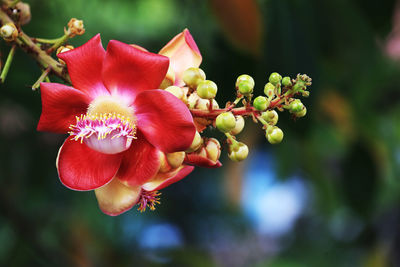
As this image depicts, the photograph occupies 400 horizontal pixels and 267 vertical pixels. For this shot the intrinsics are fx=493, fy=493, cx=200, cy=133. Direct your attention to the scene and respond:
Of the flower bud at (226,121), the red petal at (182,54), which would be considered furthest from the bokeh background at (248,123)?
the flower bud at (226,121)

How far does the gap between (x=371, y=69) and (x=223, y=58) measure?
59 cm

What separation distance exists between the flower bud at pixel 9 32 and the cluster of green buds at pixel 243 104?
0.19m

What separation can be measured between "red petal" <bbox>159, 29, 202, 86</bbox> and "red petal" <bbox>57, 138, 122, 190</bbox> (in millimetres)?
131

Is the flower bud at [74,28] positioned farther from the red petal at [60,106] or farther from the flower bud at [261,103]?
the flower bud at [261,103]

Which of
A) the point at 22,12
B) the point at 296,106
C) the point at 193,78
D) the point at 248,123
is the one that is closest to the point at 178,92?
the point at 193,78

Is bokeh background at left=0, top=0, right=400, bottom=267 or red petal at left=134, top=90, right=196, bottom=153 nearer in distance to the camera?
red petal at left=134, top=90, right=196, bottom=153

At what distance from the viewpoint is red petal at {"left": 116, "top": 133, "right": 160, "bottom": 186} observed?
0.59 metres

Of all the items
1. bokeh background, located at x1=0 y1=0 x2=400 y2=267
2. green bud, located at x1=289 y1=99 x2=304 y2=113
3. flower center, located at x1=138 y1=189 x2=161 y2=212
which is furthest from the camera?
bokeh background, located at x1=0 y1=0 x2=400 y2=267

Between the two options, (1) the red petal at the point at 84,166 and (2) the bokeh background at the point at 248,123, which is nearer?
(1) the red petal at the point at 84,166

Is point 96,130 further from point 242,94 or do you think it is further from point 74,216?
point 74,216

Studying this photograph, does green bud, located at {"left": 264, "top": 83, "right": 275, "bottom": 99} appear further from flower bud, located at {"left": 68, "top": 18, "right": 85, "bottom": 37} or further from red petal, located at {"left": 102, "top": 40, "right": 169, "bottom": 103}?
flower bud, located at {"left": 68, "top": 18, "right": 85, "bottom": 37}

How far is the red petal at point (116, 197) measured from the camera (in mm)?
593

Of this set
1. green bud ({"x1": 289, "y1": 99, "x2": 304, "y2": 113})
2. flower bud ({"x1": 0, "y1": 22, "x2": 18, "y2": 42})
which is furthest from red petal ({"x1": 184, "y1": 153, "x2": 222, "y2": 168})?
flower bud ({"x1": 0, "y1": 22, "x2": 18, "y2": 42})

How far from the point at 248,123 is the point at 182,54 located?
4.02 feet
